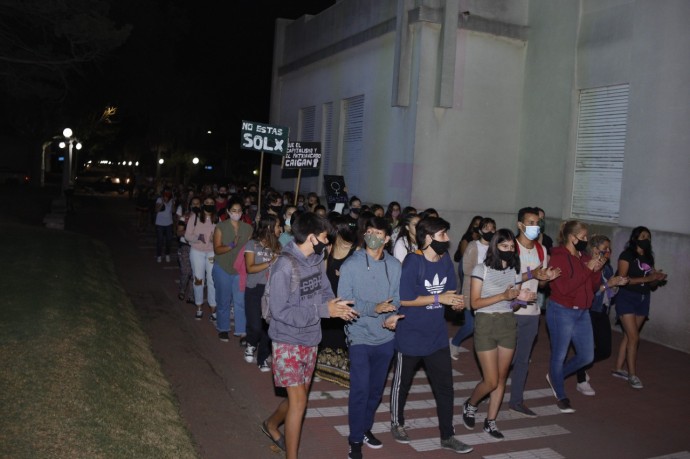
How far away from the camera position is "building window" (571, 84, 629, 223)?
1314 centimetres

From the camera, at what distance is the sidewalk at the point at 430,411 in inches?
253

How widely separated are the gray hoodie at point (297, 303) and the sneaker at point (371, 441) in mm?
1361

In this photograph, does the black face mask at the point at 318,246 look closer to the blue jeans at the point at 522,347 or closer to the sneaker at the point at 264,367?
the blue jeans at the point at 522,347

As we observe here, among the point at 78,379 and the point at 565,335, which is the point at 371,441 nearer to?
the point at 565,335

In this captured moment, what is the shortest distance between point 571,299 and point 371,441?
2691 millimetres

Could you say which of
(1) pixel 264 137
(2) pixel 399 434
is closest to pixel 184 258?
(1) pixel 264 137

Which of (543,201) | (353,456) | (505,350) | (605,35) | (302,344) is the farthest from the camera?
(543,201)

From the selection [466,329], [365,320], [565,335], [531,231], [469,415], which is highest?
[531,231]

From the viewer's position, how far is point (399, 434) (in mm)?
6535

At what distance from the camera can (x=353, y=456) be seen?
5887 millimetres

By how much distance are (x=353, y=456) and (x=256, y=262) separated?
2.94m

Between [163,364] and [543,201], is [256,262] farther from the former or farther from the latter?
[543,201]

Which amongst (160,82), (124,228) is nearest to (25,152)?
(160,82)

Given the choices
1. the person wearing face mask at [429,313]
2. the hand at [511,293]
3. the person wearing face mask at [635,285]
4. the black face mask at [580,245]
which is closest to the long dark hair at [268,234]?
the person wearing face mask at [429,313]
